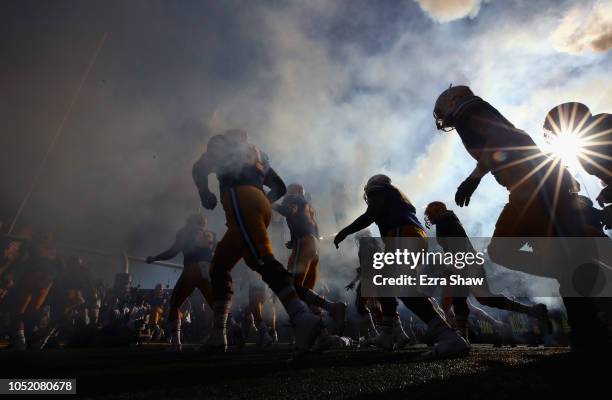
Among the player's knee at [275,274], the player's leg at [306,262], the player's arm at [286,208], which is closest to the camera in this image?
the player's knee at [275,274]

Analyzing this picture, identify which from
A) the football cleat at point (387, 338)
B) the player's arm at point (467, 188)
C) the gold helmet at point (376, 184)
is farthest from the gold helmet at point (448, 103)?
the football cleat at point (387, 338)

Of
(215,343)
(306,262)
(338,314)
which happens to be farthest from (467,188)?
(306,262)

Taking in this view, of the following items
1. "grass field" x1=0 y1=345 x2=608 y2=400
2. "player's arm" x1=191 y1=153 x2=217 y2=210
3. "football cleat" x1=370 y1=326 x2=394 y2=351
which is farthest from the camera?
"football cleat" x1=370 y1=326 x2=394 y2=351

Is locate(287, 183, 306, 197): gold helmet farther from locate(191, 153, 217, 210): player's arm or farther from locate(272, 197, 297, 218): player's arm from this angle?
locate(191, 153, 217, 210): player's arm

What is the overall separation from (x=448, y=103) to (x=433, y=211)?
8.52ft

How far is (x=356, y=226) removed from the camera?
11.4 ft

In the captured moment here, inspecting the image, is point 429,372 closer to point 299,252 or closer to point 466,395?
point 466,395

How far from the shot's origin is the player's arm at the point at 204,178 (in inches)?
127

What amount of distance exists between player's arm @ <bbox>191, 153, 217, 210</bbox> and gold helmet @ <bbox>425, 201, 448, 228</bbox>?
3217mm

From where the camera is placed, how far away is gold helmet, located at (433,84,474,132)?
8.84 ft

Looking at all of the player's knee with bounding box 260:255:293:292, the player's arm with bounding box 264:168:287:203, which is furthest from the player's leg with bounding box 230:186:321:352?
the player's arm with bounding box 264:168:287:203

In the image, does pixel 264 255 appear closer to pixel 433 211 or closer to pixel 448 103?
pixel 448 103

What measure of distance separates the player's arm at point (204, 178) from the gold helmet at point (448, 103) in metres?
2.09

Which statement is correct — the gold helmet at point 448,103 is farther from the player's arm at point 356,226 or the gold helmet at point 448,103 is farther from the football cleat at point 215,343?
the football cleat at point 215,343
